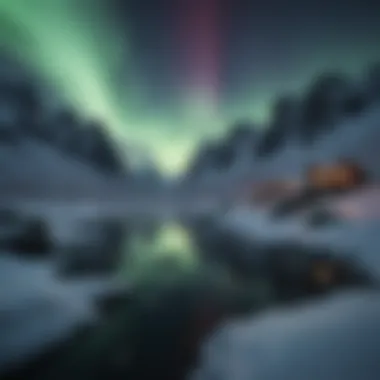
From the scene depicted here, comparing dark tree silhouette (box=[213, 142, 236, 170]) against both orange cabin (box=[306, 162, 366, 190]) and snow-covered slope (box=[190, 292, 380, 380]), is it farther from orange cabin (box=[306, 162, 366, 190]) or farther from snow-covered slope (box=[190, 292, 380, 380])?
snow-covered slope (box=[190, 292, 380, 380])

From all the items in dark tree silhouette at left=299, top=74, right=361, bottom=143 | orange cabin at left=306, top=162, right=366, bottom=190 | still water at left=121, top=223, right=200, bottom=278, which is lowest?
still water at left=121, top=223, right=200, bottom=278

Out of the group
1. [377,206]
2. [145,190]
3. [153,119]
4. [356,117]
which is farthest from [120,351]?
[356,117]

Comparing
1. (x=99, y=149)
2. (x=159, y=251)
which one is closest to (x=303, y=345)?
(x=159, y=251)

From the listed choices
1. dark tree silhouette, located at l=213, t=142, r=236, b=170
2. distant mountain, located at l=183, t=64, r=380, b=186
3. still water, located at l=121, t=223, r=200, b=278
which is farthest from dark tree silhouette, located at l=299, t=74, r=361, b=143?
still water, located at l=121, t=223, r=200, b=278

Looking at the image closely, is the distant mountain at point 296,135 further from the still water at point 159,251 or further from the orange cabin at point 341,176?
the still water at point 159,251

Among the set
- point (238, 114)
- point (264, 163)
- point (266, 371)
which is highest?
point (238, 114)

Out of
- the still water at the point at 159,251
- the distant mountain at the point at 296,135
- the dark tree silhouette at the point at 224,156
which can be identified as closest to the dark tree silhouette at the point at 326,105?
the distant mountain at the point at 296,135

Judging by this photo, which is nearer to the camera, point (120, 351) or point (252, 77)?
point (120, 351)

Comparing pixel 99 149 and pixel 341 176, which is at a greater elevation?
pixel 99 149

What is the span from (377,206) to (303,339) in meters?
Answer: 0.41

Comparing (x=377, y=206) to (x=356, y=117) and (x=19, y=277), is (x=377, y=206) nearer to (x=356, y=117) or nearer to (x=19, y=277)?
(x=356, y=117)

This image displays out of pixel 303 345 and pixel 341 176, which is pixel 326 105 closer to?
pixel 341 176

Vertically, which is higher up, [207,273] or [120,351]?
[207,273]

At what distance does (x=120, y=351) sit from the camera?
1271 mm
